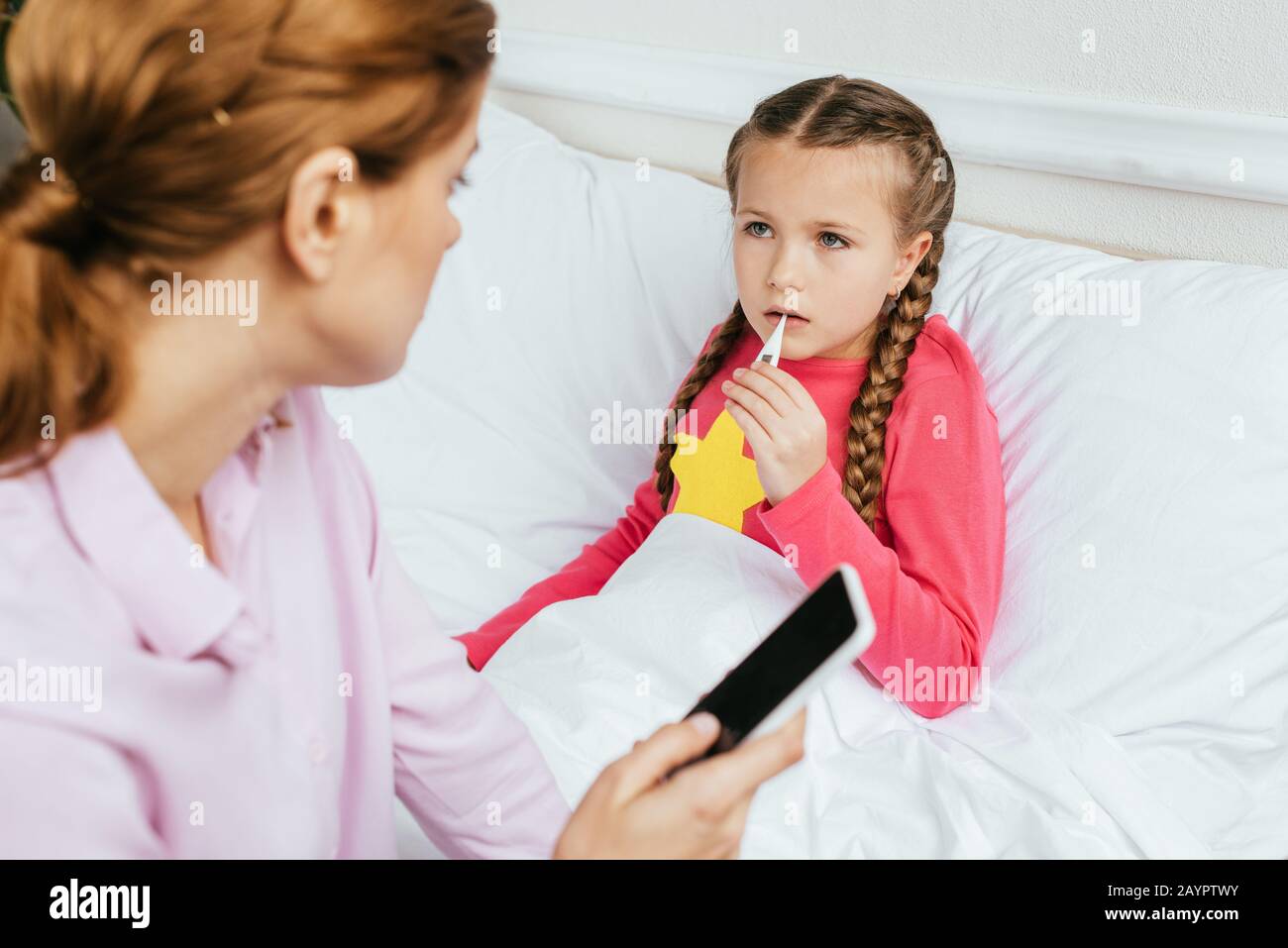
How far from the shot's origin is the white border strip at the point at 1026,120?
3.78 feet

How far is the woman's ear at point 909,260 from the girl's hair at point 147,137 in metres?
0.69

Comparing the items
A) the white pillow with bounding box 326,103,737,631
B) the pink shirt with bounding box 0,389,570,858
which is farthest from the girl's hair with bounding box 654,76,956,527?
the pink shirt with bounding box 0,389,570,858

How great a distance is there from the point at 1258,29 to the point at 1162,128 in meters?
0.12

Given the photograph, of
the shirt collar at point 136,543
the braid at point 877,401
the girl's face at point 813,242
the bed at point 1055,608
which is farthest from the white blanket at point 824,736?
the shirt collar at point 136,543

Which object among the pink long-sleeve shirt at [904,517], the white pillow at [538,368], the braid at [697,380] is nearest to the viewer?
the pink long-sleeve shirt at [904,517]

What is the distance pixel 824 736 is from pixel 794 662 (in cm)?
42

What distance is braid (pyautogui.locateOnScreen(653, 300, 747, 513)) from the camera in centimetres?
125

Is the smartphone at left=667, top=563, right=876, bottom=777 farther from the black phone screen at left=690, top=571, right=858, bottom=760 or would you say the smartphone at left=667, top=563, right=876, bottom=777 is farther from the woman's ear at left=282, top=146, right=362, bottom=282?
the woman's ear at left=282, top=146, right=362, bottom=282

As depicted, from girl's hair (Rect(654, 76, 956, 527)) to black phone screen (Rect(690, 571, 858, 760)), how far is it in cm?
52

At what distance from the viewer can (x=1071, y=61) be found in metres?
1.24

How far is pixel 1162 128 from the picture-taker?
119 cm

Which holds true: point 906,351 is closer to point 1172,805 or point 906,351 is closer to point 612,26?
point 1172,805

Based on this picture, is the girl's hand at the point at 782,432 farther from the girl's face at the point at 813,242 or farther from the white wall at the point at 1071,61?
the white wall at the point at 1071,61
